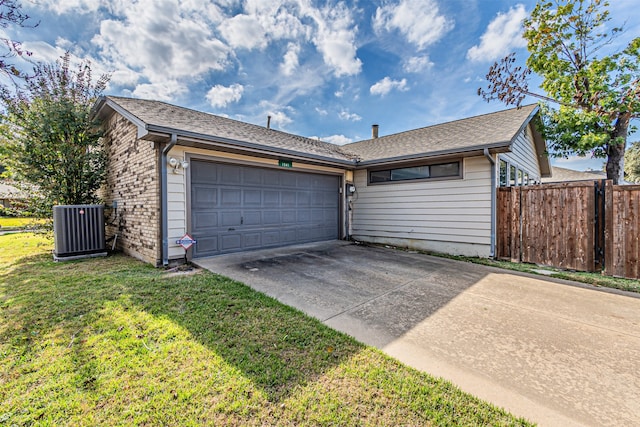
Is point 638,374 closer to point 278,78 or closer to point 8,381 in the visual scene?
point 8,381

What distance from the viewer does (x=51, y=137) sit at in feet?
21.1

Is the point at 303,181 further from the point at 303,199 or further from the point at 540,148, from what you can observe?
the point at 540,148

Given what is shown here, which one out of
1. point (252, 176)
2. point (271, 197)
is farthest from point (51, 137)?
point (271, 197)

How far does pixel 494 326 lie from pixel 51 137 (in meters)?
9.92

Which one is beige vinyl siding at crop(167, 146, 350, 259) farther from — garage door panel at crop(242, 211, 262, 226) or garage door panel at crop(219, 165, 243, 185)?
garage door panel at crop(242, 211, 262, 226)

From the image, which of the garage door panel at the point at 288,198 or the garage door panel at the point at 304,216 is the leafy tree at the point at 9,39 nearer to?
the garage door panel at the point at 288,198

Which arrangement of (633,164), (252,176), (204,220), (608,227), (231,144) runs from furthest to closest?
Result: (633,164), (252,176), (204,220), (231,144), (608,227)

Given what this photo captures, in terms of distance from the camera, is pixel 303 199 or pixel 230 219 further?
pixel 303 199

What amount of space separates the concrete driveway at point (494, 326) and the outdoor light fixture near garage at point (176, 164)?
2.07 metres

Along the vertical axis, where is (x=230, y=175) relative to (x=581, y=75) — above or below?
below

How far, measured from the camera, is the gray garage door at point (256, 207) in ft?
19.9

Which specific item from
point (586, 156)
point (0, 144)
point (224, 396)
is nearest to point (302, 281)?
point (224, 396)

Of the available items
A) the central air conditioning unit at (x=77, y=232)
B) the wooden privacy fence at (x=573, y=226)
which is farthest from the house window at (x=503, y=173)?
the central air conditioning unit at (x=77, y=232)

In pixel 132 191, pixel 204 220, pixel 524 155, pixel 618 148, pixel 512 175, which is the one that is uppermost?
pixel 524 155
